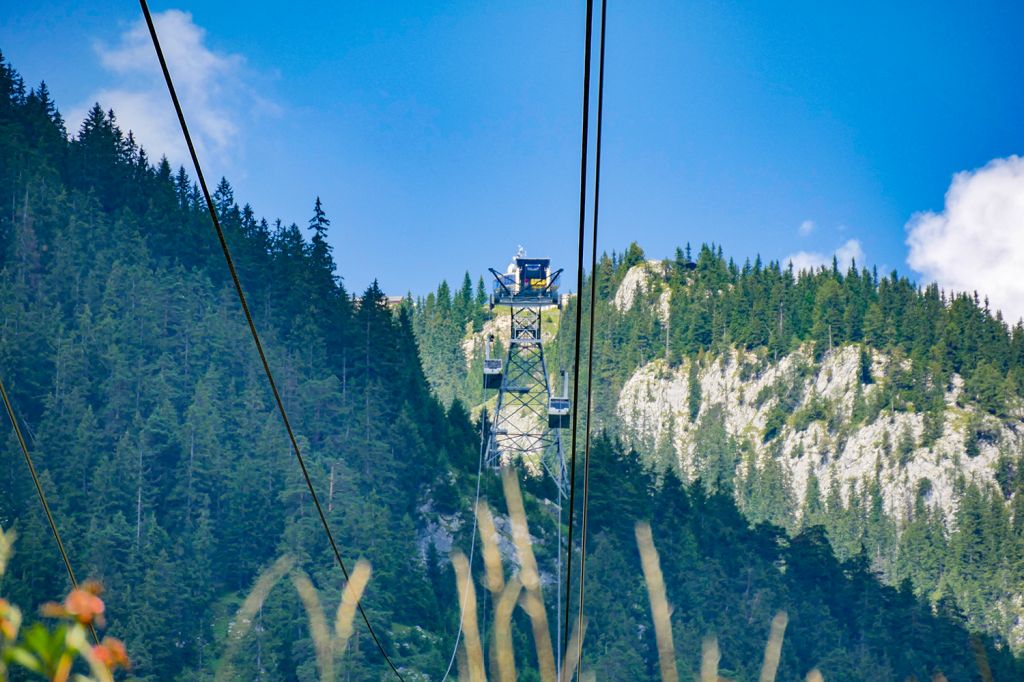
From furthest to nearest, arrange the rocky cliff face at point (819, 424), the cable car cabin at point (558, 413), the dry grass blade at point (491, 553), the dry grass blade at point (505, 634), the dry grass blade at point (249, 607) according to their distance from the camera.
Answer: the rocky cliff face at point (819, 424) → the dry grass blade at point (491, 553) → the dry grass blade at point (505, 634) → the dry grass blade at point (249, 607) → the cable car cabin at point (558, 413)

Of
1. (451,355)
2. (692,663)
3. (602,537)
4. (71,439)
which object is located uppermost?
(451,355)

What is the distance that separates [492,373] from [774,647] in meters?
27.5

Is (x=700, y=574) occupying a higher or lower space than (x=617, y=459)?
lower

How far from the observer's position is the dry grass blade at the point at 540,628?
53969mm

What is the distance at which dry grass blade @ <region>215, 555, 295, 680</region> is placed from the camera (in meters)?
50.0

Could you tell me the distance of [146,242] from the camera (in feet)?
274

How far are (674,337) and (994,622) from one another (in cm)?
5940

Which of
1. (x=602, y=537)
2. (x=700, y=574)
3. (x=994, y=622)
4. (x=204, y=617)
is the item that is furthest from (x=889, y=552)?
(x=204, y=617)

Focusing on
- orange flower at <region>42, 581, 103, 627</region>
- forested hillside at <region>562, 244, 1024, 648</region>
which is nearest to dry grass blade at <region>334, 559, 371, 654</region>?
forested hillside at <region>562, 244, 1024, 648</region>

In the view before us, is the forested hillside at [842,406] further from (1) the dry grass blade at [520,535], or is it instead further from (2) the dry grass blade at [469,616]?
(2) the dry grass blade at [469,616]

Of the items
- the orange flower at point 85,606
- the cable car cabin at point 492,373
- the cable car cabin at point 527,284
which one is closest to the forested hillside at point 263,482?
the cable car cabin at point 492,373

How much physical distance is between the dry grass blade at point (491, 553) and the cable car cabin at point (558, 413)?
16.9m

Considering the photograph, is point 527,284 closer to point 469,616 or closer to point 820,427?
point 469,616

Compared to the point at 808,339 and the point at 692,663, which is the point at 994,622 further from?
the point at 808,339
